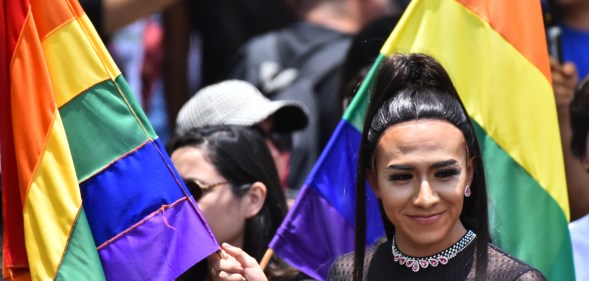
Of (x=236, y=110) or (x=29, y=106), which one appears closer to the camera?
(x=29, y=106)

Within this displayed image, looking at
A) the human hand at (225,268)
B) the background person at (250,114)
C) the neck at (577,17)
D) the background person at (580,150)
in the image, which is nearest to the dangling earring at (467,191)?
the human hand at (225,268)

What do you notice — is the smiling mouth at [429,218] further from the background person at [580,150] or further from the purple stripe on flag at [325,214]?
the background person at [580,150]

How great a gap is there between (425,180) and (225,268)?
0.79 meters

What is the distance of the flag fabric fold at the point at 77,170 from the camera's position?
4016 millimetres

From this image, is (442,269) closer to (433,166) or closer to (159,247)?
(433,166)

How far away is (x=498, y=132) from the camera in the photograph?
4398mm

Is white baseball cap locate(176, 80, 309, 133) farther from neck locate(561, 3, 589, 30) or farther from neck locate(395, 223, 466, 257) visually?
neck locate(395, 223, 466, 257)

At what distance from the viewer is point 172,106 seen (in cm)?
754

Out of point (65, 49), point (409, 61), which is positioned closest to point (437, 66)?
point (409, 61)

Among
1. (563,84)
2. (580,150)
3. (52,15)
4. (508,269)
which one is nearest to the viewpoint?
(508,269)

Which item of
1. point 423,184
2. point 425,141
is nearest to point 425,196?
point 423,184

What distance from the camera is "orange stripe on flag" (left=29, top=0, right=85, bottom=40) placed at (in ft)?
13.9

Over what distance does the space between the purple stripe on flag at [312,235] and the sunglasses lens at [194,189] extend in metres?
0.34

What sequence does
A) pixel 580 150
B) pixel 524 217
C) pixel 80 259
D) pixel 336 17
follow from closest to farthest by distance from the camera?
pixel 80 259
pixel 524 217
pixel 580 150
pixel 336 17
